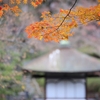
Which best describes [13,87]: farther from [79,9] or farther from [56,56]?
[79,9]

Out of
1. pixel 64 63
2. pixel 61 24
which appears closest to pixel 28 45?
pixel 64 63

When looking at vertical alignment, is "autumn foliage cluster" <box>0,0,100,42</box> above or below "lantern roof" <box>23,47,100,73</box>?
below

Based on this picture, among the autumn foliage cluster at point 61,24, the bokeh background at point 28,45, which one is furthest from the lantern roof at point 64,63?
the autumn foliage cluster at point 61,24

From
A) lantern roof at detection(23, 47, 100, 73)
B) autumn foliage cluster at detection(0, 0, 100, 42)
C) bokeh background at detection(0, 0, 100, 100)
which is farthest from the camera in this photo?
lantern roof at detection(23, 47, 100, 73)

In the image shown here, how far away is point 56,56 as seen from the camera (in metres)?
10.1

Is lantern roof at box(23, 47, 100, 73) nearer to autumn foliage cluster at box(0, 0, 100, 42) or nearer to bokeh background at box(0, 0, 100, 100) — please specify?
bokeh background at box(0, 0, 100, 100)

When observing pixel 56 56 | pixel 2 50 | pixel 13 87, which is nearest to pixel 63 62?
pixel 56 56

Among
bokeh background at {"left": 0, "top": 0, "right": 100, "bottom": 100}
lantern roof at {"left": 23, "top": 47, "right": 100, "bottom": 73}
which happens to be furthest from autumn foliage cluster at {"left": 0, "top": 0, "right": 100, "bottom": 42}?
lantern roof at {"left": 23, "top": 47, "right": 100, "bottom": 73}

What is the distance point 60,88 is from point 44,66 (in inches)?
34.1

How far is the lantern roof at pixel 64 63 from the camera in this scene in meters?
9.70

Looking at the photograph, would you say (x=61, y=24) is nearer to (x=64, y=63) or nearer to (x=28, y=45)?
(x=28, y=45)

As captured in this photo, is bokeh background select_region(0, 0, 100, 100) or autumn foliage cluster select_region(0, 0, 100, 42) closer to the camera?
autumn foliage cluster select_region(0, 0, 100, 42)

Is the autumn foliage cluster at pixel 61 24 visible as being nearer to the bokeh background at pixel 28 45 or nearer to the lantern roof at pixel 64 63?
the bokeh background at pixel 28 45

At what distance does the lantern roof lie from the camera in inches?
382
